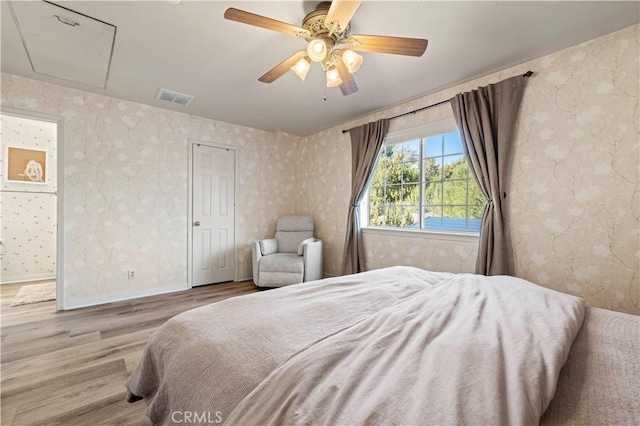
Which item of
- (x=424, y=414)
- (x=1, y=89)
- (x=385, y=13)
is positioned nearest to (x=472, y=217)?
(x=385, y=13)

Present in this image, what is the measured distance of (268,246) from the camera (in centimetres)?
415

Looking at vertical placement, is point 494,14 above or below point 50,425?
above

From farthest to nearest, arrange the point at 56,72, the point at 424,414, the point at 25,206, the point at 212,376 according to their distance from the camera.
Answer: the point at 25,206 < the point at 56,72 < the point at 212,376 < the point at 424,414

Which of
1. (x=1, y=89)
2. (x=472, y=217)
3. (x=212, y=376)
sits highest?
(x=1, y=89)

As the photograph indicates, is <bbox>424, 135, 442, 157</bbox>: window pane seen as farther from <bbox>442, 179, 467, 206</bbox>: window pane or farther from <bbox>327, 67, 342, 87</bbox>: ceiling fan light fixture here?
<bbox>327, 67, 342, 87</bbox>: ceiling fan light fixture

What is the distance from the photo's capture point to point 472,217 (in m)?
2.81

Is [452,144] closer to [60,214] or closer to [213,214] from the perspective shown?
[213,214]

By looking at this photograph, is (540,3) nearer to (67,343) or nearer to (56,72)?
(56,72)

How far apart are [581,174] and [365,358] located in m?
2.47

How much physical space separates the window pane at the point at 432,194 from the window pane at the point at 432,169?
0.07 m

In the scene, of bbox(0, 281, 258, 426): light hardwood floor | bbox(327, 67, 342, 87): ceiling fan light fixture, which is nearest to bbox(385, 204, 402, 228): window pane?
bbox(327, 67, 342, 87): ceiling fan light fixture

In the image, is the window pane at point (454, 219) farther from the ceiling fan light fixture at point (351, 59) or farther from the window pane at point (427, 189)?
the ceiling fan light fixture at point (351, 59)

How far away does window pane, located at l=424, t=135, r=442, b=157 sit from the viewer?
3.07 m

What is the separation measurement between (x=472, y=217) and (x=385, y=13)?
2092 mm
